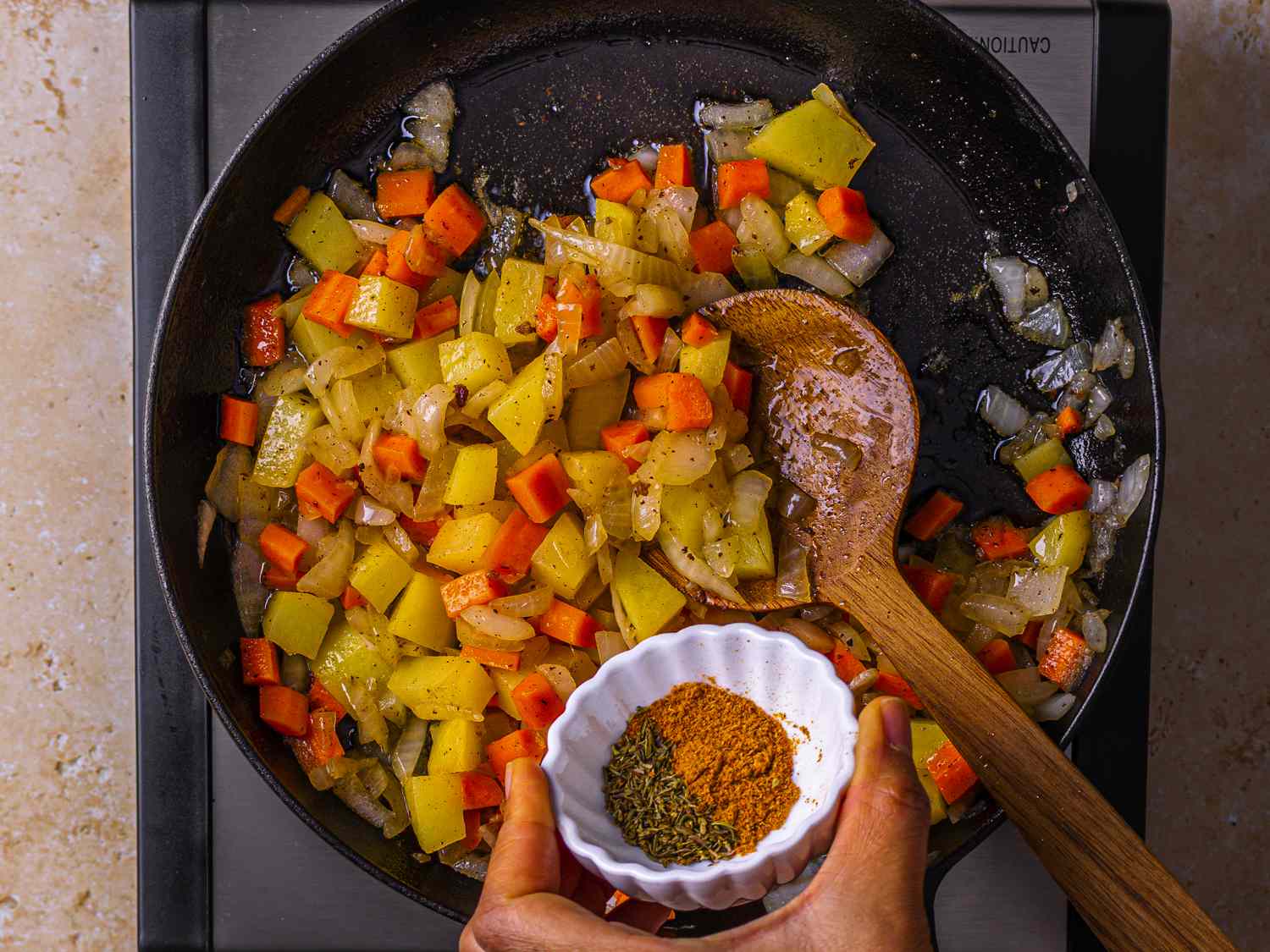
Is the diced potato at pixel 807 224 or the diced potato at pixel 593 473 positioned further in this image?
the diced potato at pixel 807 224

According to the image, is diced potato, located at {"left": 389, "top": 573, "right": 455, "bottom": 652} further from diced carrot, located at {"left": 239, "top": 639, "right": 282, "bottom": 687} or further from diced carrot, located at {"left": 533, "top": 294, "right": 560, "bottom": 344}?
diced carrot, located at {"left": 533, "top": 294, "right": 560, "bottom": 344}

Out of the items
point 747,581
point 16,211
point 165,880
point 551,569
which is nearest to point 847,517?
point 747,581

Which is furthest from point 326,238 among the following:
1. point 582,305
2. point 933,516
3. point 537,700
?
point 933,516

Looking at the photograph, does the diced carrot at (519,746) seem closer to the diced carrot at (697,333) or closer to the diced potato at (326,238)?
the diced carrot at (697,333)

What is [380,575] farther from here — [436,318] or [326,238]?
[326,238]

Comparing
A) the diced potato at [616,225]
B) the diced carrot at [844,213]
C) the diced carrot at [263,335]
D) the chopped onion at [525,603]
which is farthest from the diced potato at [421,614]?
the diced carrot at [844,213]
